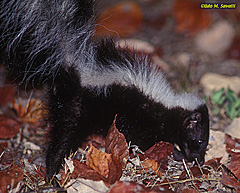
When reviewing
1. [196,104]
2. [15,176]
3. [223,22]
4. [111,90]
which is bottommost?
[15,176]

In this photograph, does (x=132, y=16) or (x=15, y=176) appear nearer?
(x=15, y=176)

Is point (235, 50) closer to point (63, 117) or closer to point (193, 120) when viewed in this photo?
point (193, 120)

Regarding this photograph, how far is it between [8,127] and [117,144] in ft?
4.76

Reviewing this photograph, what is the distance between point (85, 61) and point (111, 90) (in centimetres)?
36

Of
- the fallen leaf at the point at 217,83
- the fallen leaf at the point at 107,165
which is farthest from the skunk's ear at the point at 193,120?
the fallen leaf at the point at 217,83

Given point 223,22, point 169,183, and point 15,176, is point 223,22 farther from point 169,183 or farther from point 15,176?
point 15,176

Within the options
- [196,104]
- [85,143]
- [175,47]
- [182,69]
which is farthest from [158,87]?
[175,47]

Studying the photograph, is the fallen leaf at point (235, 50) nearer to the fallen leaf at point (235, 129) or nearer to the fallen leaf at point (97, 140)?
the fallen leaf at point (235, 129)

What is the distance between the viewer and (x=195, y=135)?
343cm

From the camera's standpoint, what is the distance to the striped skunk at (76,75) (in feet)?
10.1

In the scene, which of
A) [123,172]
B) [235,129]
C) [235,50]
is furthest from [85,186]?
[235,50]

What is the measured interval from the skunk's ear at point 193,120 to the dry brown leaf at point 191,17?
13.2 feet

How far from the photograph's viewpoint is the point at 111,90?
127 inches

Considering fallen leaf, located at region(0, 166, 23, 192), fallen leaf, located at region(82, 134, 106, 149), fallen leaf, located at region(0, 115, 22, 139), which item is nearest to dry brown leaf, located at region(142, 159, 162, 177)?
fallen leaf, located at region(82, 134, 106, 149)
